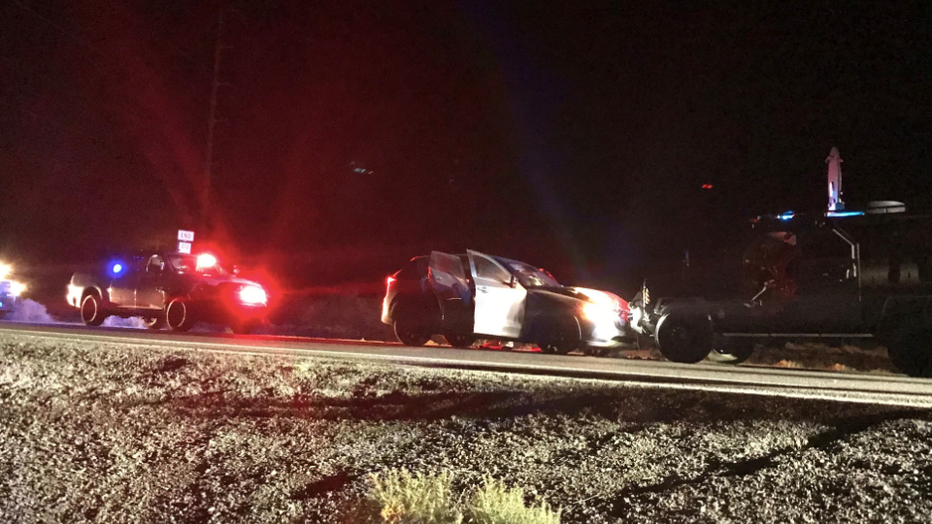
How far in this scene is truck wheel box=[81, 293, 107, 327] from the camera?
19531mm

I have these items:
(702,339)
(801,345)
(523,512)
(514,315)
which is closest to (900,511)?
(523,512)

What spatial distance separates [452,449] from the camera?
22.3 ft

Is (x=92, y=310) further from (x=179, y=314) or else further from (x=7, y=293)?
(x=7, y=293)

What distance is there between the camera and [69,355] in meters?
11.2

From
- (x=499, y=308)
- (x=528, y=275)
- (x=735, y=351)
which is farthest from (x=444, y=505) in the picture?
(x=735, y=351)

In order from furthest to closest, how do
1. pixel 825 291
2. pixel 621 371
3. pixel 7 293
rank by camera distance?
pixel 7 293
pixel 825 291
pixel 621 371

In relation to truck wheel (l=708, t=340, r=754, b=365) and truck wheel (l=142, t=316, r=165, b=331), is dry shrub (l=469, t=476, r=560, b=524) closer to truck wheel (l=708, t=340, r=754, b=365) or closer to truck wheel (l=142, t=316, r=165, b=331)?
truck wheel (l=708, t=340, r=754, b=365)

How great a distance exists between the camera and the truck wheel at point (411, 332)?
50.3 feet

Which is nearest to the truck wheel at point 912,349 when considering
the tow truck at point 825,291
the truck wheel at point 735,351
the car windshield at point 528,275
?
the tow truck at point 825,291

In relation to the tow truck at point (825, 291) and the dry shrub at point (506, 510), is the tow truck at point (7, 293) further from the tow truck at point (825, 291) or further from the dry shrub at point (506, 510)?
the dry shrub at point (506, 510)

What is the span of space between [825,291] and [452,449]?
7.75 metres

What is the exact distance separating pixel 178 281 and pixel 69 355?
673cm

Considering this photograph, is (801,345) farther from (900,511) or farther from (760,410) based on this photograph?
(900,511)

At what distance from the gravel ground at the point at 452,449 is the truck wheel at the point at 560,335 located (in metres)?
4.80
